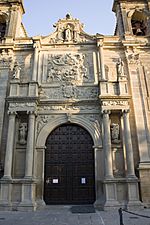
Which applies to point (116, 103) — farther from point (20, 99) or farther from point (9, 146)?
point (9, 146)

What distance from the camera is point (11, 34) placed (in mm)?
17000

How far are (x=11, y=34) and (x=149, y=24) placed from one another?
1051 centimetres

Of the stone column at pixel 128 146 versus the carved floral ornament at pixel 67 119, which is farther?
the carved floral ornament at pixel 67 119

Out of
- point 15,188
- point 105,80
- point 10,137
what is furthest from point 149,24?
point 15,188

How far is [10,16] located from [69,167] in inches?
500

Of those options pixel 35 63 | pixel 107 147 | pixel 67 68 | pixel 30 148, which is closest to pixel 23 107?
pixel 30 148

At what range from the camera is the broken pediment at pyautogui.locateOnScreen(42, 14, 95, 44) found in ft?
54.0

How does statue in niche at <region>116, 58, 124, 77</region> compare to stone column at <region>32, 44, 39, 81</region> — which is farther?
stone column at <region>32, 44, 39, 81</region>

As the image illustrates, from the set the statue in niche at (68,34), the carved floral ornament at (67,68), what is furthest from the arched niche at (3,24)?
the carved floral ornament at (67,68)

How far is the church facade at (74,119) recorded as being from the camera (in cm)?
1181

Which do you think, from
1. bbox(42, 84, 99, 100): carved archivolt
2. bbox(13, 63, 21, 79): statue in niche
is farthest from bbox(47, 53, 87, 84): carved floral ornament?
bbox(13, 63, 21, 79): statue in niche

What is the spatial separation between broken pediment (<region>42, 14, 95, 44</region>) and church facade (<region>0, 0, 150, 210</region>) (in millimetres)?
73

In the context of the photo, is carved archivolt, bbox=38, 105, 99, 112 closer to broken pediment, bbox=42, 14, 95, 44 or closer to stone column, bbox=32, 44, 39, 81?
stone column, bbox=32, 44, 39, 81

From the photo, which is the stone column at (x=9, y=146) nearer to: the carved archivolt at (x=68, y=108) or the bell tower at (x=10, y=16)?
the carved archivolt at (x=68, y=108)
